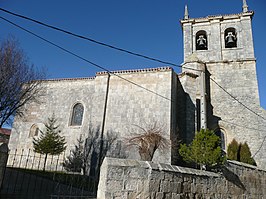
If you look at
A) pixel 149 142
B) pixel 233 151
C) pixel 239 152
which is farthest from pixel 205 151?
pixel 239 152

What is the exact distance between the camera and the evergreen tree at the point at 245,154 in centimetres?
1450

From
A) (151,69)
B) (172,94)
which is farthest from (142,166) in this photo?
(151,69)

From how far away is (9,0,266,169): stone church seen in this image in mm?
14469

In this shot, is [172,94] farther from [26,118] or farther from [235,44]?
[26,118]

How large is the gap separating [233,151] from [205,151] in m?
8.51

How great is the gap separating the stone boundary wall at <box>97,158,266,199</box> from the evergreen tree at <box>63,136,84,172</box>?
30.6 feet

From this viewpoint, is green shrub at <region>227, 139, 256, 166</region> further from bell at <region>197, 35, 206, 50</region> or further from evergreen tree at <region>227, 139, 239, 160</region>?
bell at <region>197, 35, 206, 50</region>

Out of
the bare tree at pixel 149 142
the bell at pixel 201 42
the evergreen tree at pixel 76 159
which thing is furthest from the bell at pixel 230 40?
the evergreen tree at pixel 76 159

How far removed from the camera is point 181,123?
49.4 feet

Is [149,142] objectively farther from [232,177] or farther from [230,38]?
[230,38]

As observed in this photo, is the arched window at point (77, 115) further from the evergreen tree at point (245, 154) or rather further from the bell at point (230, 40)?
the bell at point (230, 40)

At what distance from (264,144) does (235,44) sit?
9.35 meters

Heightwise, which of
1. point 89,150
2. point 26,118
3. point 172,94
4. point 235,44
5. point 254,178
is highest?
point 235,44

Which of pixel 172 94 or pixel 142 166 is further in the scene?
pixel 172 94
